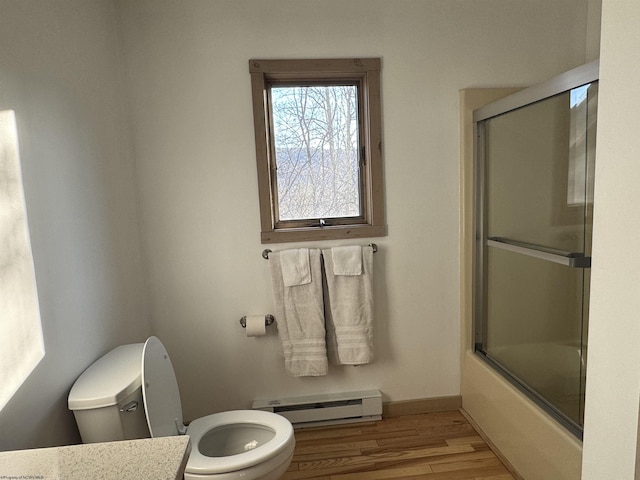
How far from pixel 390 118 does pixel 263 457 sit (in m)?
1.62

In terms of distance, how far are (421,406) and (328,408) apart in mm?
530

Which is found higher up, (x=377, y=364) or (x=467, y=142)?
(x=467, y=142)

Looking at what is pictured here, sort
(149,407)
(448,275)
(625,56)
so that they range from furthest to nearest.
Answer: (448,275), (149,407), (625,56)

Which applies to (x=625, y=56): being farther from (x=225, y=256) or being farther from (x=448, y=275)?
(x=225, y=256)

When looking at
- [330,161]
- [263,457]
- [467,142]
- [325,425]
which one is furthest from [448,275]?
[263,457]

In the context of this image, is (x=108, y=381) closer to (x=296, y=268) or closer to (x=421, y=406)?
(x=296, y=268)

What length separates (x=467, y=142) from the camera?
224cm

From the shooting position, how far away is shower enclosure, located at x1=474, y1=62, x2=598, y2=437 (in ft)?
5.42

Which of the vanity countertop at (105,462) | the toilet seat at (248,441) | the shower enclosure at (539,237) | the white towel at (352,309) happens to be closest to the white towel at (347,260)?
the white towel at (352,309)

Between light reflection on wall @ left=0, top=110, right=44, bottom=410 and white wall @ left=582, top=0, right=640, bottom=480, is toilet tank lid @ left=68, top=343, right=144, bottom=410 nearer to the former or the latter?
light reflection on wall @ left=0, top=110, right=44, bottom=410

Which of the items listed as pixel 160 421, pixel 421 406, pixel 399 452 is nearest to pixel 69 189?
pixel 160 421

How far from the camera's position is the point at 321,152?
2.29 meters

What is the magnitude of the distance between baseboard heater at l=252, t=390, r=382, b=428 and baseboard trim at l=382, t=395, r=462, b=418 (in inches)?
3.2

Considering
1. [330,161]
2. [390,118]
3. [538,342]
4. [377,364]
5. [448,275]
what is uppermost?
[390,118]
